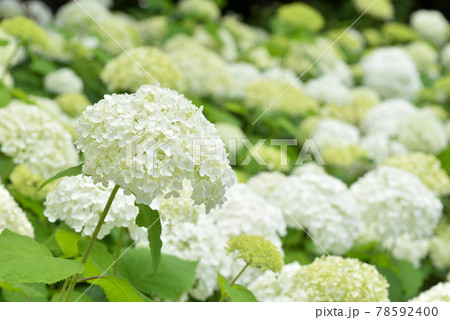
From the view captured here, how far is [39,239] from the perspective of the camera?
234cm

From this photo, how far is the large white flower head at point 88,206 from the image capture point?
1883 millimetres

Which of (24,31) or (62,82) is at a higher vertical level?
(24,31)

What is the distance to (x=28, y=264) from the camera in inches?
57.9

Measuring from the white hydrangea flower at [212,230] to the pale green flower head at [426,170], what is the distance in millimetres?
1010

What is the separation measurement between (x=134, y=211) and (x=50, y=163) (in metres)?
0.74

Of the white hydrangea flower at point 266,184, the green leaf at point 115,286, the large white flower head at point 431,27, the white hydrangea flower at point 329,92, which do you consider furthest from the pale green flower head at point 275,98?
the large white flower head at point 431,27

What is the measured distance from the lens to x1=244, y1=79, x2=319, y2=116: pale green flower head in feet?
13.2

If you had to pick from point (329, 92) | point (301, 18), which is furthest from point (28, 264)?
point (301, 18)

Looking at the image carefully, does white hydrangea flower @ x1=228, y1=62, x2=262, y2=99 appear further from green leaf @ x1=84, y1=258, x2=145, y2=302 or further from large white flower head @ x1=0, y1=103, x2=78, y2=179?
green leaf @ x1=84, y1=258, x2=145, y2=302

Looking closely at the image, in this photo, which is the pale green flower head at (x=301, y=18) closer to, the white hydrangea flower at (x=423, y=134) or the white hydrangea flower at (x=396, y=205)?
the white hydrangea flower at (x=423, y=134)

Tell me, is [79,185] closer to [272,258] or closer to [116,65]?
[272,258]

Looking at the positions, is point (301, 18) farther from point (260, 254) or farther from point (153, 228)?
point (153, 228)

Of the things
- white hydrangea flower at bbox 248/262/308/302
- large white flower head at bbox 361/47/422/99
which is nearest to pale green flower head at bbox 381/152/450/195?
white hydrangea flower at bbox 248/262/308/302

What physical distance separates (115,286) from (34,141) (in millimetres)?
1084
